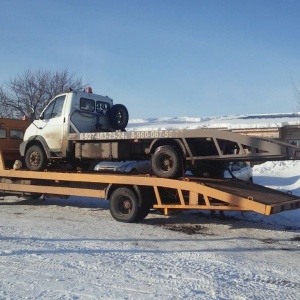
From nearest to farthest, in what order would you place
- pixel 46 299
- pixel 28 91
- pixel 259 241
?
pixel 46 299 < pixel 259 241 < pixel 28 91

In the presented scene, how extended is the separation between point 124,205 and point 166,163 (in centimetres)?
139

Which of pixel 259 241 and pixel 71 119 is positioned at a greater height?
pixel 71 119

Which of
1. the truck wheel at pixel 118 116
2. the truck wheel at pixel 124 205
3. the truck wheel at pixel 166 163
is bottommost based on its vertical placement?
the truck wheel at pixel 124 205

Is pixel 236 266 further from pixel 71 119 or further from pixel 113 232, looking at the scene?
Result: pixel 71 119

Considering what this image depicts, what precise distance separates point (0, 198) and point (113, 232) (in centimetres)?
661

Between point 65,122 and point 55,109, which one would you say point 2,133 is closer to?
point 55,109

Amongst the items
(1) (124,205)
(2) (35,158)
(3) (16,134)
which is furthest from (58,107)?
(1) (124,205)

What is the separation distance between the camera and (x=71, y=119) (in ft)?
35.4

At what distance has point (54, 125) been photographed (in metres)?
11.0

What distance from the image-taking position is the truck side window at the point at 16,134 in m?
→ 12.9

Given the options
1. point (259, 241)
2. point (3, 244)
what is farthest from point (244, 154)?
point (3, 244)

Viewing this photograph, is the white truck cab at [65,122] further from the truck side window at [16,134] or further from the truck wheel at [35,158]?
the truck side window at [16,134]

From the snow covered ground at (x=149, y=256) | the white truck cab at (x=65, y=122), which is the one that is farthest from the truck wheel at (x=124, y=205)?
the white truck cab at (x=65, y=122)

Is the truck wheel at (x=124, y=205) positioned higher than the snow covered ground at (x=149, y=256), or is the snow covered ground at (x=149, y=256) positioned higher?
the truck wheel at (x=124, y=205)
